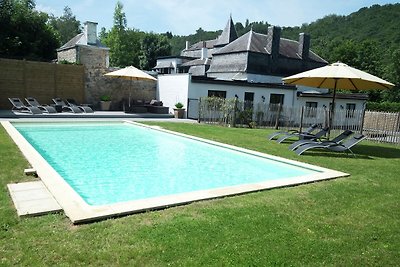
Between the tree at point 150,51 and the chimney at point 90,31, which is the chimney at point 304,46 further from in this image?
the tree at point 150,51

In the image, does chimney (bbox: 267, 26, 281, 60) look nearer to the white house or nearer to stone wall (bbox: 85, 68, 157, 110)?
the white house

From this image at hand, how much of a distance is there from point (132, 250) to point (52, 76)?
1947cm

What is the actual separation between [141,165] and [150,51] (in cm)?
5706

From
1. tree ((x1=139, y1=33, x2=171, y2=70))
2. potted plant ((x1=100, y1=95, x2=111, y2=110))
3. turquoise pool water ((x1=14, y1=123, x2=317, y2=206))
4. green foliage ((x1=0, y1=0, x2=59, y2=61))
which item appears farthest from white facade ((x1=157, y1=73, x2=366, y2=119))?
tree ((x1=139, y1=33, x2=171, y2=70))

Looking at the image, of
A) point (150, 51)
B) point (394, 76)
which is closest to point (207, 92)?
point (394, 76)

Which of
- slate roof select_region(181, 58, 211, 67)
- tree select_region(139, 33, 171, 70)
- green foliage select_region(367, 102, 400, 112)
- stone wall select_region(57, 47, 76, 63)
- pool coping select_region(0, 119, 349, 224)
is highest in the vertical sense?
tree select_region(139, 33, 171, 70)

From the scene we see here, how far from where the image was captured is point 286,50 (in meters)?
36.0

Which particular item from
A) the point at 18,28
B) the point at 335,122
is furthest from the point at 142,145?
the point at 18,28

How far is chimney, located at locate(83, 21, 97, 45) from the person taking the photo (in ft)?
90.4

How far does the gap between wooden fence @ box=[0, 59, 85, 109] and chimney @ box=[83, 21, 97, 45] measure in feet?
24.9

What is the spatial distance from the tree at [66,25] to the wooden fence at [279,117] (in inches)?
2532

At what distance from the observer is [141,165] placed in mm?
8656

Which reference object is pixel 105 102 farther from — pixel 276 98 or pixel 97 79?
pixel 276 98

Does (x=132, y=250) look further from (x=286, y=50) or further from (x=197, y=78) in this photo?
(x=286, y=50)
